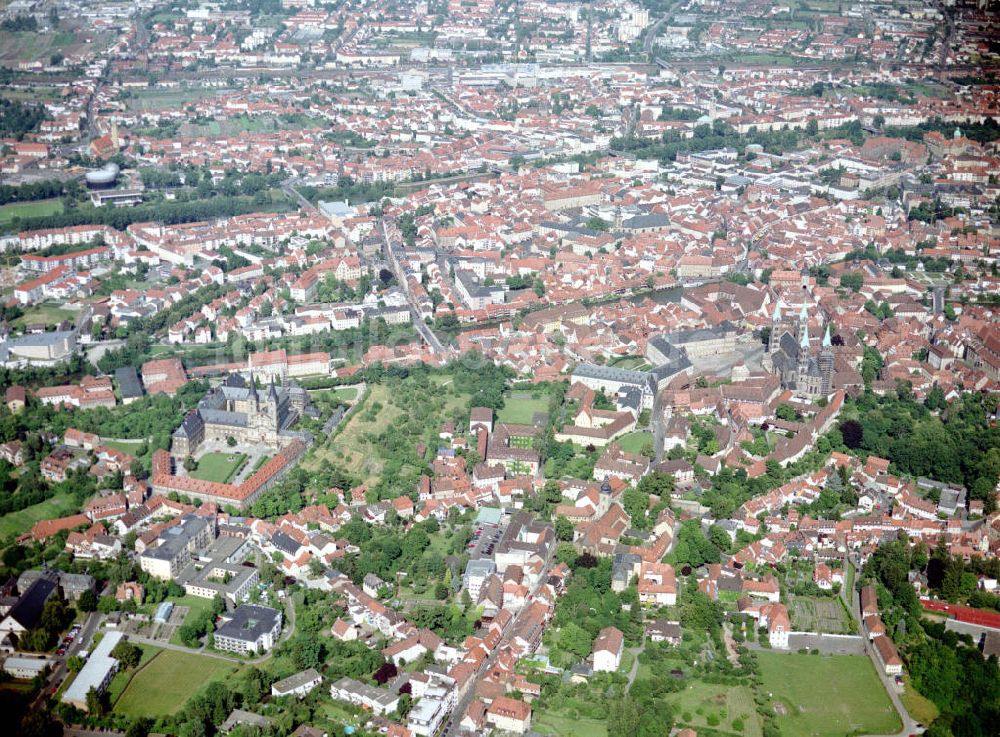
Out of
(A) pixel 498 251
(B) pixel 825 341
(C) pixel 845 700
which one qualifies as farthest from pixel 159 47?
(C) pixel 845 700

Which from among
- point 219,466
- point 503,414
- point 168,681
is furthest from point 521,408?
point 168,681

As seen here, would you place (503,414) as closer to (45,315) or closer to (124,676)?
(124,676)

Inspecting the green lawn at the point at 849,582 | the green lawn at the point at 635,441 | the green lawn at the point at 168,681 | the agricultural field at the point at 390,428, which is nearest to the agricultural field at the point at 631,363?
the green lawn at the point at 635,441

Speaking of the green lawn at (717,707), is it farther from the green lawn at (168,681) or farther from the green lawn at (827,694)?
the green lawn at (168,681)

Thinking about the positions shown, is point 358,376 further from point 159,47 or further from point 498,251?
point 159,47

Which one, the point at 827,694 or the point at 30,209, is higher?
the point at 30,209

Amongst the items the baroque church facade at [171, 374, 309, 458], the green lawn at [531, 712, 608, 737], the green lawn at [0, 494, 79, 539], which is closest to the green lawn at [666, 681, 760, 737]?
the green lawn at [531, 712, 608, 737]
